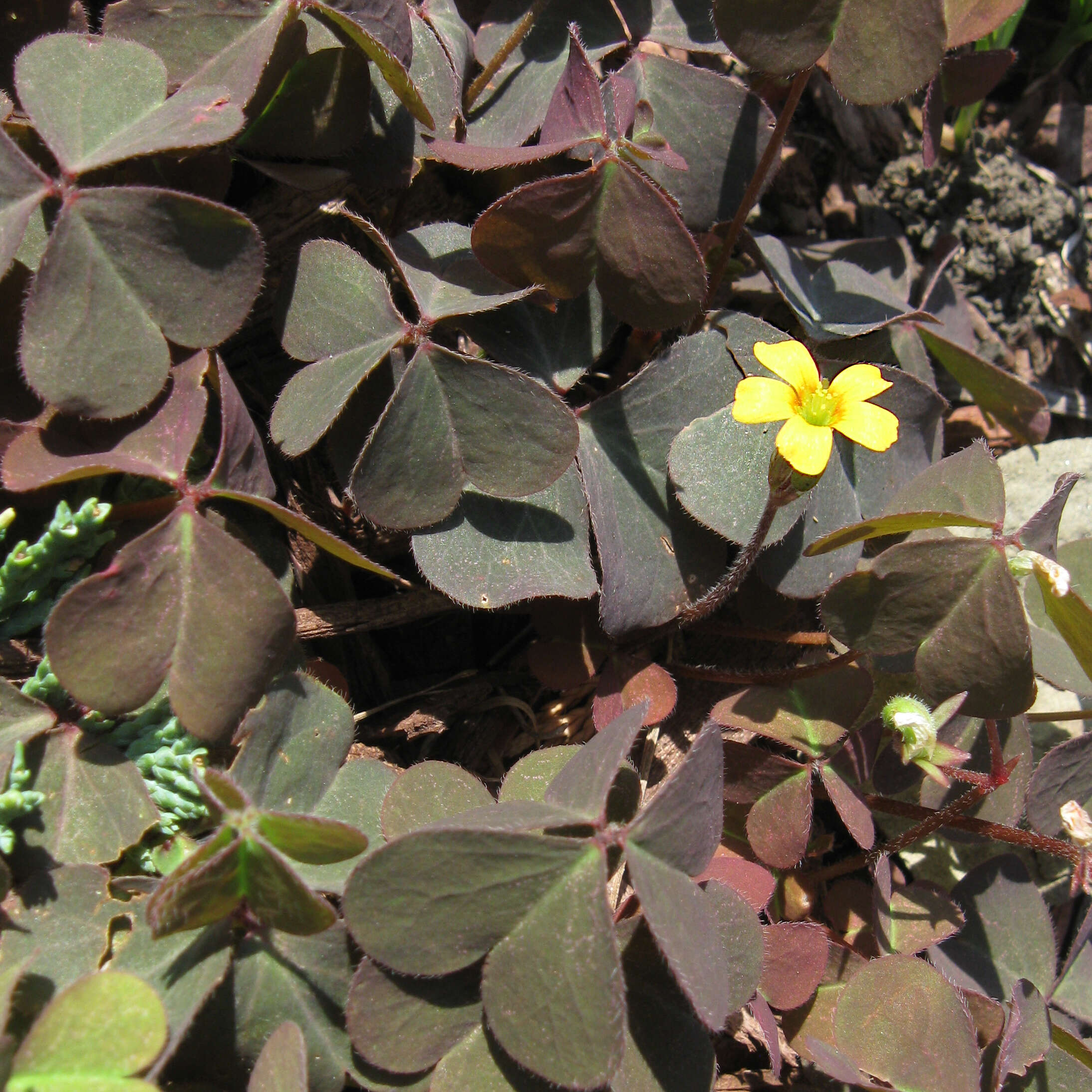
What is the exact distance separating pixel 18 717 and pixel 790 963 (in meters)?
1.56

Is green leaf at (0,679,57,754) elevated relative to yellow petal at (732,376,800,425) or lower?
lower

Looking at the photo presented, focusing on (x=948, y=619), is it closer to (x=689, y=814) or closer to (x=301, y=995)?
(x=689, y=814)

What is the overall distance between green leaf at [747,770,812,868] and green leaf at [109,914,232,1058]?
108cm

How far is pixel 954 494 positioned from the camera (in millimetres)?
1989

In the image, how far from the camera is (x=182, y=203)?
64.1 inches

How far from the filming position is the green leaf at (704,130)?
2.12 metres

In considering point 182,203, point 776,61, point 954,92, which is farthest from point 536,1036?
point 954,92

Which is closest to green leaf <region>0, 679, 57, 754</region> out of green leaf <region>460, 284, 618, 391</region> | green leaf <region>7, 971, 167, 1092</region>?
green leaf <region>7, 971, 167, 1092</region>

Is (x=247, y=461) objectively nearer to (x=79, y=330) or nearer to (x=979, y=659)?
(x=79, y=330)

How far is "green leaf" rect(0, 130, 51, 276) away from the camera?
1.56 metres

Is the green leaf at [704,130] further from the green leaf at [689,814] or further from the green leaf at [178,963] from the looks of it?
the green leaf at [178,963]

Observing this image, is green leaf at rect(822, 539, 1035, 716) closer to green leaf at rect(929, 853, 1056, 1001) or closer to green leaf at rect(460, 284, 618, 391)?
green leaf at rect(929, 853, 1056, 1001)

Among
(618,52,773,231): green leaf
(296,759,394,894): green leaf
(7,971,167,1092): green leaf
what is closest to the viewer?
(7,971,167,1092): green leaf

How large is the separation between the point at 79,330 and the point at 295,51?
0.73m
